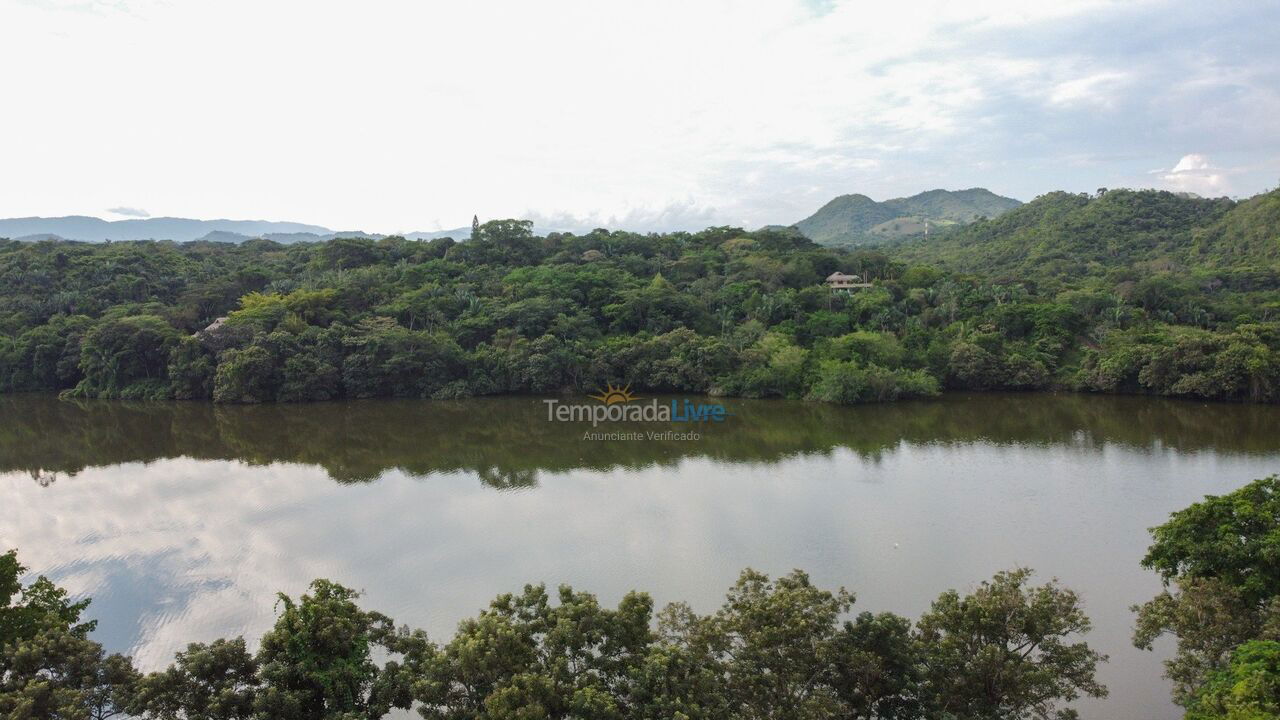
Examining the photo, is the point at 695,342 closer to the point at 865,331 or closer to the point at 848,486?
the point at 865,331

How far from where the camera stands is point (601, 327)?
1174 inches

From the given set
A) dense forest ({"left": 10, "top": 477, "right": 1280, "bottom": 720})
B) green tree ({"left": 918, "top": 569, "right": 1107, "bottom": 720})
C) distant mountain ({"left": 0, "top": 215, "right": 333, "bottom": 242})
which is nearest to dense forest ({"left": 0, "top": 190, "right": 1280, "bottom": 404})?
dense forest ({"left": 10, "top": 477, "right": 1280, "bottom": 720})

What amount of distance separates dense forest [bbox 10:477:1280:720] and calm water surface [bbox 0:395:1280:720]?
215cm

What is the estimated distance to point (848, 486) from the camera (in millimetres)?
15461

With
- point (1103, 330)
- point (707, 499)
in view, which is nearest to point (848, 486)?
point (707, 499)

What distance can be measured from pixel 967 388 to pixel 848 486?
44.7 feet

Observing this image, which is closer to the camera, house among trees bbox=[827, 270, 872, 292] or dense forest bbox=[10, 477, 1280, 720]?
dense forest bbox=[10, 477, 1280, 720]

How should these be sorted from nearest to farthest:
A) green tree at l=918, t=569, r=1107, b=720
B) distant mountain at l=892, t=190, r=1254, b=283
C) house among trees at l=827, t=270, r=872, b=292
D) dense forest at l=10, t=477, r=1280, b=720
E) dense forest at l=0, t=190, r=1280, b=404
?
dense forest at l=10, t=477, r=1280, b=720, green tree at l=918, t=569, r=1107, b=720, dense forest at l=0, t=190, r=1280, b=404, house among trees at l=827, t=270, r=872, b=292, distant mountain at l=892, t=190, r=1254, b=283

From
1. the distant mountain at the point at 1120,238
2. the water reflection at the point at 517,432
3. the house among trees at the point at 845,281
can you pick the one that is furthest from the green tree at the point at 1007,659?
the distant mountain at the point at 1120,238

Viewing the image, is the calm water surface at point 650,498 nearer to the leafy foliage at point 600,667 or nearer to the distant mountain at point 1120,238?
the leafy foliage at point 600,667

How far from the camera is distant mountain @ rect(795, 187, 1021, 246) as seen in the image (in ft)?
332

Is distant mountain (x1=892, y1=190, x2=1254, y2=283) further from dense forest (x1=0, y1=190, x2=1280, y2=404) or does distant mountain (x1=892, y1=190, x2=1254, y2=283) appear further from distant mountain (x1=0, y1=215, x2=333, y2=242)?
distant mountain (x1=0, y1=215, x2=333, y2=242)

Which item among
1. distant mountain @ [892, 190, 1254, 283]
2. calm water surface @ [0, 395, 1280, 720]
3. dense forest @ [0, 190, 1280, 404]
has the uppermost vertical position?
distant mountain @ [892, 190, 1254, 283]

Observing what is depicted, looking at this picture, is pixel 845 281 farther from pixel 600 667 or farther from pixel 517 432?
pixel 600 667
